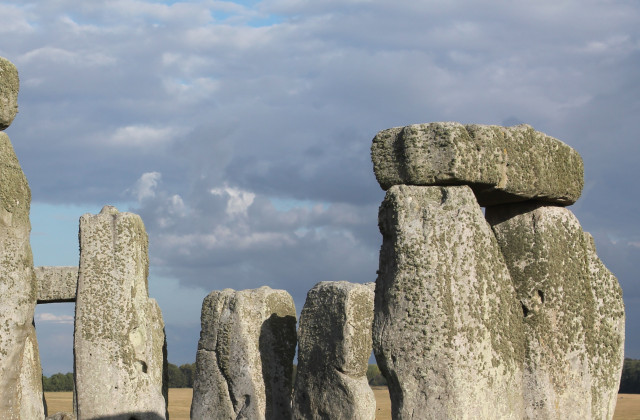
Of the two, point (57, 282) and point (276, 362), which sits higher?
point (57, 282)

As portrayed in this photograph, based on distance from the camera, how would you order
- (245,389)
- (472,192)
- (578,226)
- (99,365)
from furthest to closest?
(245,389) → (99,365) → (578,226) → (472,192)

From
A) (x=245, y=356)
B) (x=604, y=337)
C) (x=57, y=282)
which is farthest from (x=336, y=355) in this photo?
(x=57, y=282)

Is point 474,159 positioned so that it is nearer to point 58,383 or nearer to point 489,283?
point 489,283

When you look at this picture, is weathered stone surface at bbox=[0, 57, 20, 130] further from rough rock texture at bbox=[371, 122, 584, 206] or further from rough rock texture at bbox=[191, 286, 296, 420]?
rough rock texture at bbox=[191, 286, 296, 420]

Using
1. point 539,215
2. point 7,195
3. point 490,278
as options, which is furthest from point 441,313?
point 7,195

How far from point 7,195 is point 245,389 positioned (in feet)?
24.4

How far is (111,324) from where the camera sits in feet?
39.2

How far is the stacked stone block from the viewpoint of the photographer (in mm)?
6477

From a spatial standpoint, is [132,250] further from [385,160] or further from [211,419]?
[385,160]

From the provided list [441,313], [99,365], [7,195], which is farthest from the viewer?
[99,365]

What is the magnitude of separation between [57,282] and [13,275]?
10063 millimetres

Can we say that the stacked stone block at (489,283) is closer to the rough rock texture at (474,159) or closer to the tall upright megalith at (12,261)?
the rough rock texture at (474,159)

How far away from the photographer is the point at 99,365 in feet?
38.9

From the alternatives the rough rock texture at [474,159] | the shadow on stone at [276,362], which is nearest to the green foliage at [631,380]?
the shadow on stone at [276,362]
